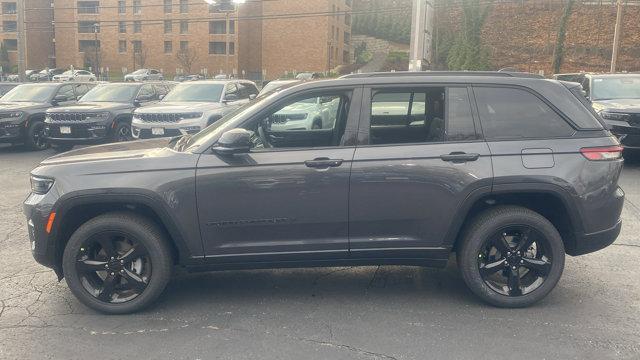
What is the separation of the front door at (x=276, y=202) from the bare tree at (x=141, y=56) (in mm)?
71470

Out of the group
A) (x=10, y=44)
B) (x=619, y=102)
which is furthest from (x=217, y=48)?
(x=619, y=102)

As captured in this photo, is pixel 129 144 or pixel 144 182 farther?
pixel 129 144

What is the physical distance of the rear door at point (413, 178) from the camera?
4.60 meters

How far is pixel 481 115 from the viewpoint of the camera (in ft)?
15.7

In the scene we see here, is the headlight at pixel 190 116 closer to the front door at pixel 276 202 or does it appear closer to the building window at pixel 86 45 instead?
the front door at pixel 276 202

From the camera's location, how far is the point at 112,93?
15.7 metres

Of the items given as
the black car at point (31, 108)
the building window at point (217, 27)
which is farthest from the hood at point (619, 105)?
the building window at point (217, 27)

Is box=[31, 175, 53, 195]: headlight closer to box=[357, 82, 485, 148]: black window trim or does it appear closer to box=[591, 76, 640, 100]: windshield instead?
box=[357, 82, 485, 148]: black window trim

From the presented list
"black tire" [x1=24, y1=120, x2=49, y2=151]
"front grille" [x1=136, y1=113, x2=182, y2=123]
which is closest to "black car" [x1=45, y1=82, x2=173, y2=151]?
"black tire" [x1=24, y1=120, x2=49, y2=151]

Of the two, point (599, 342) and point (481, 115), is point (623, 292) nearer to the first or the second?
point (599, 342)

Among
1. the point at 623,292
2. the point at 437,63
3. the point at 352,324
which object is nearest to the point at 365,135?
the point at 352,324

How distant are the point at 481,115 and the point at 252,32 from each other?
69131 mm

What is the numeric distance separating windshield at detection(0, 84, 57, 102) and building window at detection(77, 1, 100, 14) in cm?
6236

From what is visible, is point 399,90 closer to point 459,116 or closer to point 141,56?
point 459,116
